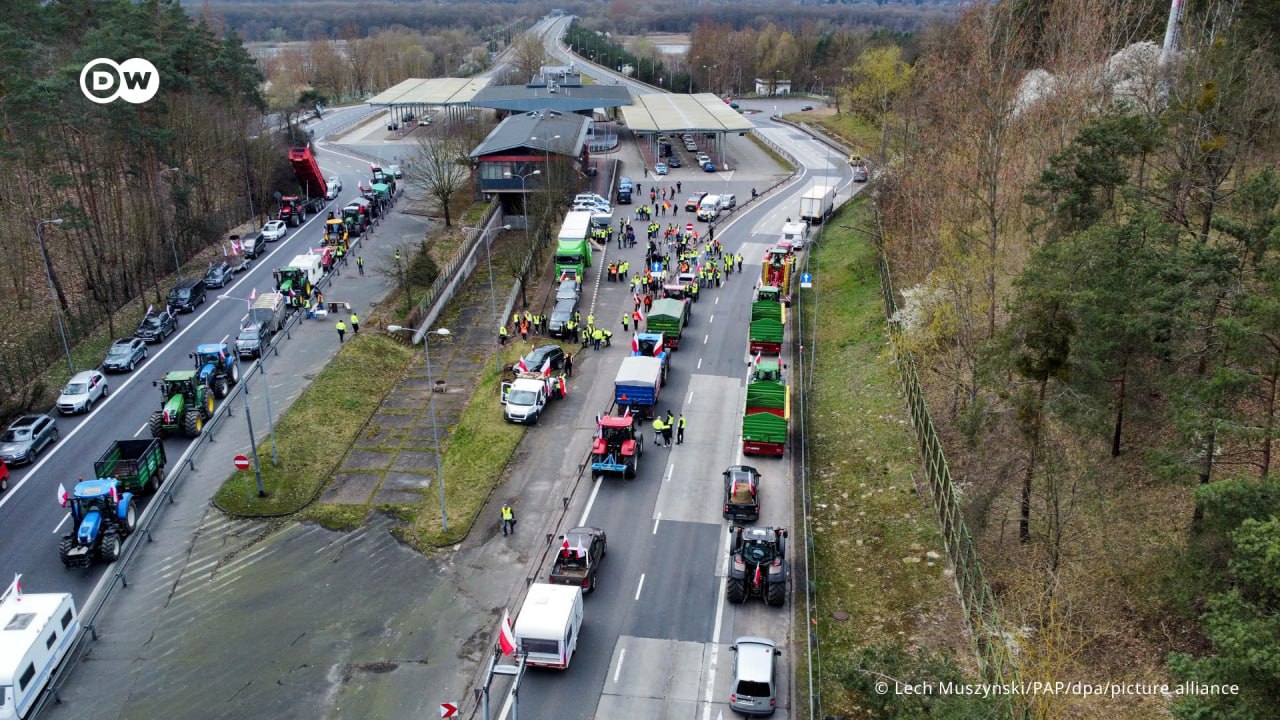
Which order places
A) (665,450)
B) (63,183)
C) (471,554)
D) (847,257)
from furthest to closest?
(847,257), (63,183), (665,450), (471,554)

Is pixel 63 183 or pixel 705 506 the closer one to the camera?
pixel 705 506

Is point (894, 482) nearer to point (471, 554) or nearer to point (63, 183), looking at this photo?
point (471, 554)

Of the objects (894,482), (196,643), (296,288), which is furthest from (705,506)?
(296,288)

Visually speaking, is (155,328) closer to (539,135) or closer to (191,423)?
(191,423)

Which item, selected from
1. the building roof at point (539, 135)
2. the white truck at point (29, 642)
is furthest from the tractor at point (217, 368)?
the building roof at point (539, 135)

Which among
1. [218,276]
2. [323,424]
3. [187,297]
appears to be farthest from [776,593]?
[218,276]

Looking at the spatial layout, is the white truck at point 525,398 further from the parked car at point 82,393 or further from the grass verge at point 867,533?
the parked car at point 82,393

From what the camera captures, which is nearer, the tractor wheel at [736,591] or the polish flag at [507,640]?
the polish flag at [507,640]
